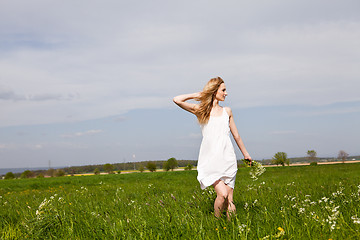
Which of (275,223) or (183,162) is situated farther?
(183,162)

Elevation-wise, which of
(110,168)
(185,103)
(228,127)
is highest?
(185,103)

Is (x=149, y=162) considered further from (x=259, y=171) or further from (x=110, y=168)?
(x=259, y=171)

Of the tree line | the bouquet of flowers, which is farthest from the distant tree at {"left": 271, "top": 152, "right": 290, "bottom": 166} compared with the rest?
the bouquet of flowers

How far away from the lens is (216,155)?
5172 mm

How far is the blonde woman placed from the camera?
5.10 metres

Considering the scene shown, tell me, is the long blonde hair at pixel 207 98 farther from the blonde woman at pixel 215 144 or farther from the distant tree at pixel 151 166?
the distant tree at pixel 151 166

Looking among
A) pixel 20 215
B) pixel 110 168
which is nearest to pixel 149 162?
pixel 110 168

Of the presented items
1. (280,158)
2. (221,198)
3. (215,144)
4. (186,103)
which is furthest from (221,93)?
(280,158)

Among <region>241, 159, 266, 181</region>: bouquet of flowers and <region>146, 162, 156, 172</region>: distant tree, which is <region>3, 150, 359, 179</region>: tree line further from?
<region>241, 159, 266, 181</region>: bouquet of flowers

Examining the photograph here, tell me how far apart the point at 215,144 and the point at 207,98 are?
2.74 ft

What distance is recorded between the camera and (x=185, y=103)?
5.47 meters

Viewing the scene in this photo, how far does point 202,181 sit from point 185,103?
4.61 ft

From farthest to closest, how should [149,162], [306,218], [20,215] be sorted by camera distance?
[149,162], [20,215], [306,218]

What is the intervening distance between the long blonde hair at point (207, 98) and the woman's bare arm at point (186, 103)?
3.0 inches
